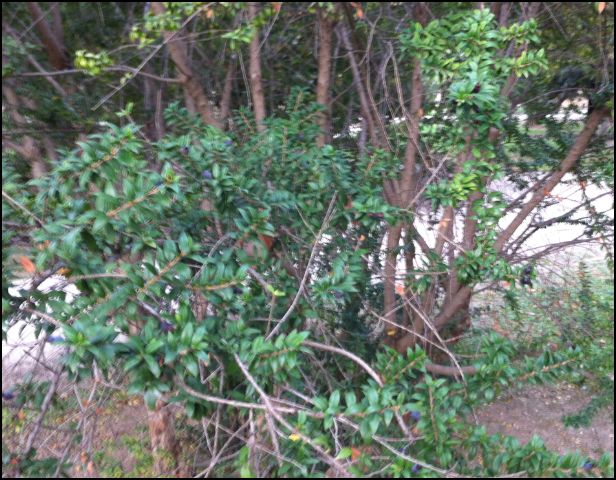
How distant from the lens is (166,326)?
1764 mm

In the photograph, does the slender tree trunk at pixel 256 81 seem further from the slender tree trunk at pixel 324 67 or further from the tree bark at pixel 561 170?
the tree bark at pixel 561 170

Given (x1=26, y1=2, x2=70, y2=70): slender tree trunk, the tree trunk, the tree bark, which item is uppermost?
(x1=26, y1=2, x2=70, y2=70): slender tree trunk

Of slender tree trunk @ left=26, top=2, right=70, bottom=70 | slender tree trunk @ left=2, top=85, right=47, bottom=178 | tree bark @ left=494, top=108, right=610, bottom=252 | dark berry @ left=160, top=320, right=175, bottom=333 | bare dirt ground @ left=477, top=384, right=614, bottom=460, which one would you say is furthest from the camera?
bare dirt ground @ left=477, top=384, right=614, bottom=460

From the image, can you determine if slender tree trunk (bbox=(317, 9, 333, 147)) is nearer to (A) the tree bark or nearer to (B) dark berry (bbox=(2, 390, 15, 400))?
(A) the tree bark

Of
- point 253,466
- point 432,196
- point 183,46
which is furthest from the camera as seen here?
point 183,46

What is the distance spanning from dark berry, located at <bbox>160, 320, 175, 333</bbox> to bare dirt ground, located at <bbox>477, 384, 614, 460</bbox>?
3.71 meters

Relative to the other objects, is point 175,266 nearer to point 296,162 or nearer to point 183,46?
point 296,162

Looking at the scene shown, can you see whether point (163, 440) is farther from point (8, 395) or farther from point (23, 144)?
point (23, 144)

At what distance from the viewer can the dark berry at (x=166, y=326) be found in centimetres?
176

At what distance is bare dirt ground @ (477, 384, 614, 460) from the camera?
4480 mm

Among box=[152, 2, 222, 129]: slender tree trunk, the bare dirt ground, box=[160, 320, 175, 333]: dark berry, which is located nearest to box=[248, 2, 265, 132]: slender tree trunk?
box=[152, 2, 222, 129]: slender tree trunk

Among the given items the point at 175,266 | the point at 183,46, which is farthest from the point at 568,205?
the point at 175,266

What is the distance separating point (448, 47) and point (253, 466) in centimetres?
219

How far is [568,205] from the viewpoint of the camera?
13.5ft
